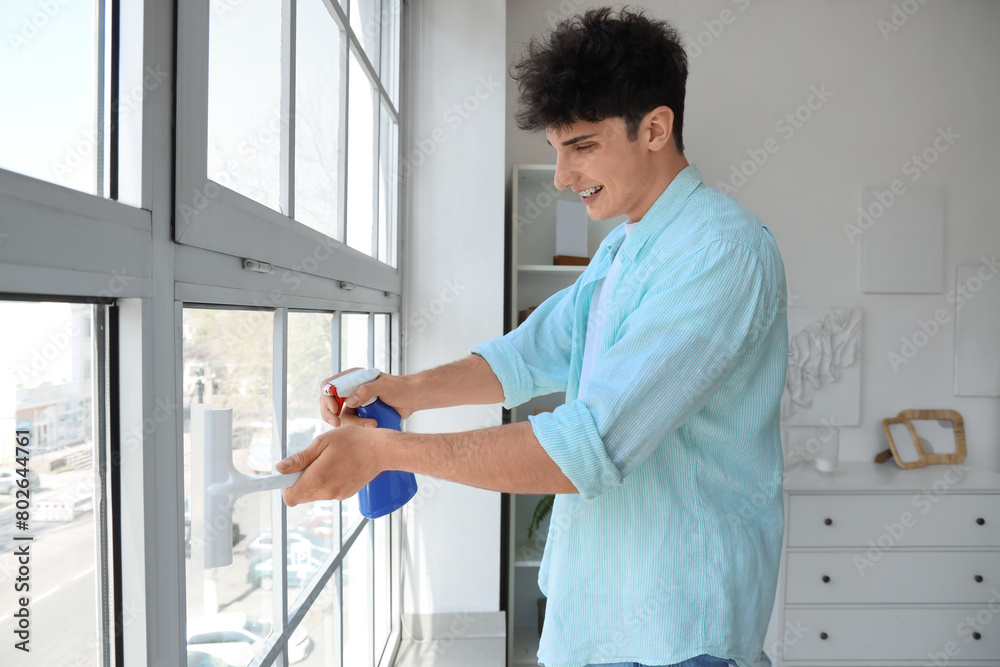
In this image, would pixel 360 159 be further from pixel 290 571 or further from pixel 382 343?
pixel 290 571

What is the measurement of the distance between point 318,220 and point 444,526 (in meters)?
1.34

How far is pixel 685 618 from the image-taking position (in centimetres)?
90

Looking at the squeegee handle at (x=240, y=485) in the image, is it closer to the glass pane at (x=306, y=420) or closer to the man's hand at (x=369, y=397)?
the man's hand at (x=369, y=397)

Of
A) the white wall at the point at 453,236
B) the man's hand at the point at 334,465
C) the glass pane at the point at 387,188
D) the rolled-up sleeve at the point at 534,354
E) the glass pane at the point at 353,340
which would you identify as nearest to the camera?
the man's hand at the point at 334,465

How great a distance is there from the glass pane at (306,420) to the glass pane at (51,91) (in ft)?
1.71

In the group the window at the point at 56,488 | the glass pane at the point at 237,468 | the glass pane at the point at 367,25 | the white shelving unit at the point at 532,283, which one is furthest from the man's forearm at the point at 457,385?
the white shelving unit at the point at 532,283

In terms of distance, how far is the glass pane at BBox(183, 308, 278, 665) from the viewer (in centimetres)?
69

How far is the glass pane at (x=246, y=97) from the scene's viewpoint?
0.71m

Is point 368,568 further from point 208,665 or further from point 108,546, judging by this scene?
point 108,546

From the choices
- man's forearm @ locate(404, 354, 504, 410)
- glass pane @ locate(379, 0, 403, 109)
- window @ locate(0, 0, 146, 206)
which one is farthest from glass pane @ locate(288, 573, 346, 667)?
glass pane @ locate(379, 0, 403, 109)

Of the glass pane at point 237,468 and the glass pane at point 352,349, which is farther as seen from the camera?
the glass pane at point 352,349

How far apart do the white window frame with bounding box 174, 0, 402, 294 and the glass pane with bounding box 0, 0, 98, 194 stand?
0.28ft

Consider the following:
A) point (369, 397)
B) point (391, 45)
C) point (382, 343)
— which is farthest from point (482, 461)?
point (391, 45)

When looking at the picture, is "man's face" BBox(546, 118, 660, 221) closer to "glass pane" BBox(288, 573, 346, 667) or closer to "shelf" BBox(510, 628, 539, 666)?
"glass pane" BBox(288, 573, 346, 667)
